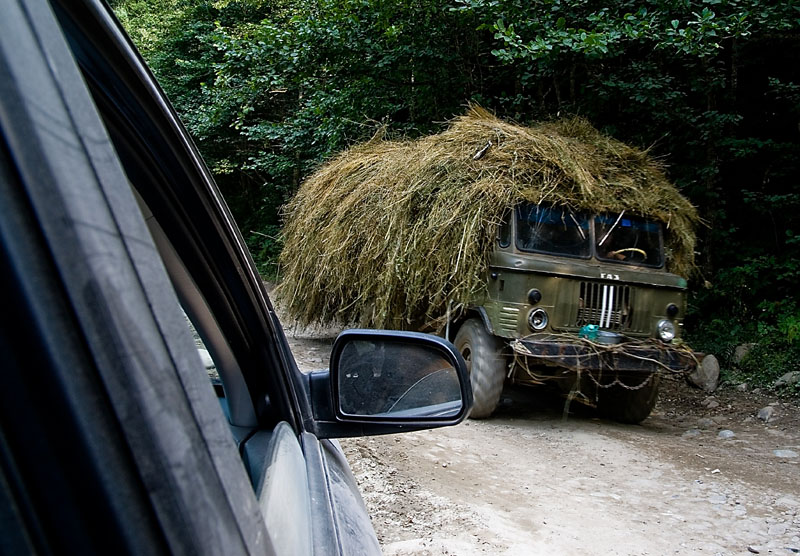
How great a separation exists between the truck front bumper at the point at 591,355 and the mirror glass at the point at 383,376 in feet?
14.1

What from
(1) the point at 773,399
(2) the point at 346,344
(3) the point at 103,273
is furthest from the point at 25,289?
(1) the point at 773,399

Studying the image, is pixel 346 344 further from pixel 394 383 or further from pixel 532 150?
pixel 532 150

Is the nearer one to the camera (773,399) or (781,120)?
(773,399)

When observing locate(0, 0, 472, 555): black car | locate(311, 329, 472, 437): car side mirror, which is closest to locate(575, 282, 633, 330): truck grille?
locate(311, 329, 472, 437): car side mirror

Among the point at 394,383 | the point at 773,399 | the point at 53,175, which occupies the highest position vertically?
the point at 53,175

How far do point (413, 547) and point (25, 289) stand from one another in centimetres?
323

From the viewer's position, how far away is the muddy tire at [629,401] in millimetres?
6305

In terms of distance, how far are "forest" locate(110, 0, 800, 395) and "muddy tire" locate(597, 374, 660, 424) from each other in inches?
79.4

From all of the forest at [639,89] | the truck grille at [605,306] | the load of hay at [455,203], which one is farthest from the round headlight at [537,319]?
the forest at [639,89]

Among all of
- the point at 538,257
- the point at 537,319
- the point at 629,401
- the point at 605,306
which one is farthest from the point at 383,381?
the point at 629,401

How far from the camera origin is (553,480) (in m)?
4.72

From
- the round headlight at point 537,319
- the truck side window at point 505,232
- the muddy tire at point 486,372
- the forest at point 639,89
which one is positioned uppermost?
the forest at point 639,89

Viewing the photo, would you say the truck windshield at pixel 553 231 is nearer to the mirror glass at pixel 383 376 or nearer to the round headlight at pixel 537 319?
the round headlight at pixel 537 319

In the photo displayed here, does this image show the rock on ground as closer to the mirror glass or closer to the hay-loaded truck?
the hay-loaded truck
